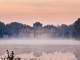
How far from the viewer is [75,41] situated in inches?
183

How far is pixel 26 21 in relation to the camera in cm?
469

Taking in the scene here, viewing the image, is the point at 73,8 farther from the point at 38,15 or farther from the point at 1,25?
the point at 1,25

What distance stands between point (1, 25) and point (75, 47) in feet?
4.30

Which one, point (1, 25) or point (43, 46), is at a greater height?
point (1, 25)

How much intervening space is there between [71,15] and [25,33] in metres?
0.85

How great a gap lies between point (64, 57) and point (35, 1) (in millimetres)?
1077

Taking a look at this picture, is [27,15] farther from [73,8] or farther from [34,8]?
[73,8]

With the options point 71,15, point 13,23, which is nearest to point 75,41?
point 71,15

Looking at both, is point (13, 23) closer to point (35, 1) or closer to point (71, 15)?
point (35, 1)

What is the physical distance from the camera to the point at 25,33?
4605 millimetres

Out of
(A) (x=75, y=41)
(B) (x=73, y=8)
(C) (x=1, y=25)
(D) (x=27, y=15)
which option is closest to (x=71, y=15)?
(B) (x=73, y=8)

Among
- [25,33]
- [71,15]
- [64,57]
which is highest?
[71,15]

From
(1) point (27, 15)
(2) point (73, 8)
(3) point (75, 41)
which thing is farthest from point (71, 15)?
(1) point (27, 15)

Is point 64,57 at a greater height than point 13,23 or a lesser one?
lesser
